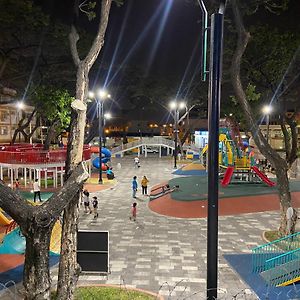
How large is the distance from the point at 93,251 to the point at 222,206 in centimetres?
1223

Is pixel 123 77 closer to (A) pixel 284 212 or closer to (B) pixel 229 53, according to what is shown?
(B) pixel 229 53

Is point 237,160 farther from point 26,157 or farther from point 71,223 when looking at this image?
point 71,223

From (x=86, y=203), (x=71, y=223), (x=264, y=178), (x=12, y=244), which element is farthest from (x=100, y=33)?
(x=264, y=178)

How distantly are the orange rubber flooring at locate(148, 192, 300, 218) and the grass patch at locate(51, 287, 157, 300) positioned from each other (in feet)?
34.4

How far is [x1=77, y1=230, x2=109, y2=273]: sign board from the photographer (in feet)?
37.2

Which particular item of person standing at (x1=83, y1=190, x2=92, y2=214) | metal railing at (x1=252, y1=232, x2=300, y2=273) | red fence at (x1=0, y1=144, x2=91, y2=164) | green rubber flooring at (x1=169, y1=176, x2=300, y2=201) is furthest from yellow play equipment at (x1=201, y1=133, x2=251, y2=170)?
metal railing at (x1=252, y1=232, x2=300, y2=273)

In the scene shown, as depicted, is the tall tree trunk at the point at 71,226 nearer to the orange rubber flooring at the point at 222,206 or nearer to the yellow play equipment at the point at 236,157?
the orange rubber flooring at the point at 222,206

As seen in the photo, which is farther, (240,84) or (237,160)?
(237,160)

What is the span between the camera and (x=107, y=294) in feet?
33.1

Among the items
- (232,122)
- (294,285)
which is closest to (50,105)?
(232,122)

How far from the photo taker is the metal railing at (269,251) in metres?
12.5

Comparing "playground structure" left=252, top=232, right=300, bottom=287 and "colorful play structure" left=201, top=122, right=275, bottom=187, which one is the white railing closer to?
"colorful play structure" left=201, top=122, right=275, bottom=187

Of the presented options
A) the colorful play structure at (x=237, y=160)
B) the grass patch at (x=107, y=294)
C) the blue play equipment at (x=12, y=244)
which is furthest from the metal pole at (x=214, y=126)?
the colorful play structure at (x=237, y=160)

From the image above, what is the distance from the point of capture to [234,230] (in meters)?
17.7
